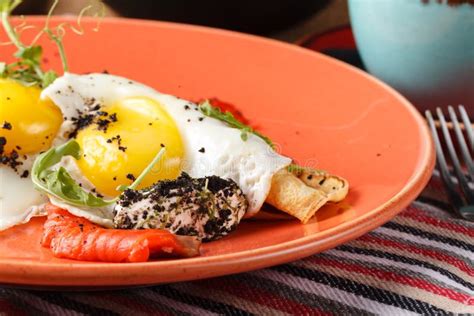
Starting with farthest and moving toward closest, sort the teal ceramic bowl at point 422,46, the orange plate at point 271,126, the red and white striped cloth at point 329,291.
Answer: the teal ceramic bowl at point 422,46
the red and white striped cloth at point 329,291
the orange plate at point 271,126

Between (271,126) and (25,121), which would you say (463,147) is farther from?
(25,121)

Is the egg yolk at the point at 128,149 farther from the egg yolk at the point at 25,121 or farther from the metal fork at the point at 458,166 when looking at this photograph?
the metal fork at the point at 458,166

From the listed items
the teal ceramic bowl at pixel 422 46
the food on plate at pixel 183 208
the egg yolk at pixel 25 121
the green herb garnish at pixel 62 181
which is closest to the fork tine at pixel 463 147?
the teal ceramic bowl at pixel 422 46

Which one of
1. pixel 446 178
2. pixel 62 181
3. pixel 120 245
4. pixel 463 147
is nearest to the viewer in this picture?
pixel 120 245

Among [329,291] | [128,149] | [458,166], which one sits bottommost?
[329,291]

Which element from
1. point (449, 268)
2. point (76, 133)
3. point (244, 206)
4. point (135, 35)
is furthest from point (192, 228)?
point (135, 35)

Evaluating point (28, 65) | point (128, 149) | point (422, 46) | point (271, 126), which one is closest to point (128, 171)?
point (128, 149)
